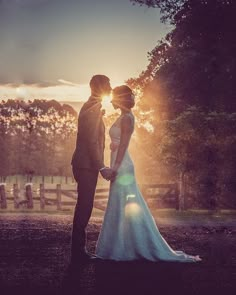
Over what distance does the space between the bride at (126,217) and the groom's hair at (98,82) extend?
0.22 m

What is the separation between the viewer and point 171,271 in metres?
7.34

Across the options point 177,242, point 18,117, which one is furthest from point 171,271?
point 18,117

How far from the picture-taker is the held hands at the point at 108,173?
A: 829 centimetres

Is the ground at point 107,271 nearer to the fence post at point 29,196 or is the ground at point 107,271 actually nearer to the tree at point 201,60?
the fence post at point 29,196

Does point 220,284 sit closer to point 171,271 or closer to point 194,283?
point 194,283

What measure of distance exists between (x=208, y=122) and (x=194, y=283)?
16.9 meters

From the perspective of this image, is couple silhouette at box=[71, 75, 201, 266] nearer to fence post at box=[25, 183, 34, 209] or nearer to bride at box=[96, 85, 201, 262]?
bride at box=[96, 85, 201, 262]

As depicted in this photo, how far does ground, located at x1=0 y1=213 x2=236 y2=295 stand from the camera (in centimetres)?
627

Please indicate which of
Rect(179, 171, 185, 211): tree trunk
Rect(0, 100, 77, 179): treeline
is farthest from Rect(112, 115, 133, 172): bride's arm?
Rect(0, 100, 77, 179): treeline

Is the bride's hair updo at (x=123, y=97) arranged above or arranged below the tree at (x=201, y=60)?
below

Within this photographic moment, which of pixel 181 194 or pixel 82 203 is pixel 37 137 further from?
pixel 82 203

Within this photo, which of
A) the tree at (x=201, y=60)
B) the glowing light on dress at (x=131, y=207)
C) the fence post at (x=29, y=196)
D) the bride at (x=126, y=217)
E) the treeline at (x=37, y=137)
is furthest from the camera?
the treeline at (x=37, y=137)

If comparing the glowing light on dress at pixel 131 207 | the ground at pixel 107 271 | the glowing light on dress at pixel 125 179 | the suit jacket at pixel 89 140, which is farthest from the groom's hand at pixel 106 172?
the ground at pixel 107 271

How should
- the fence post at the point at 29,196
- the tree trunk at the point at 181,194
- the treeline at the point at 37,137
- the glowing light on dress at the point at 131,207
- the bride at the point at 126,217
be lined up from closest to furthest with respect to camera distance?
the bride at the point at 126,217 → the glowing light on dress at the point at 131,207 → the tree trunk at the point at 181,194 → the fence post at the point at 29,196 → the treeline at the point at 37,137
